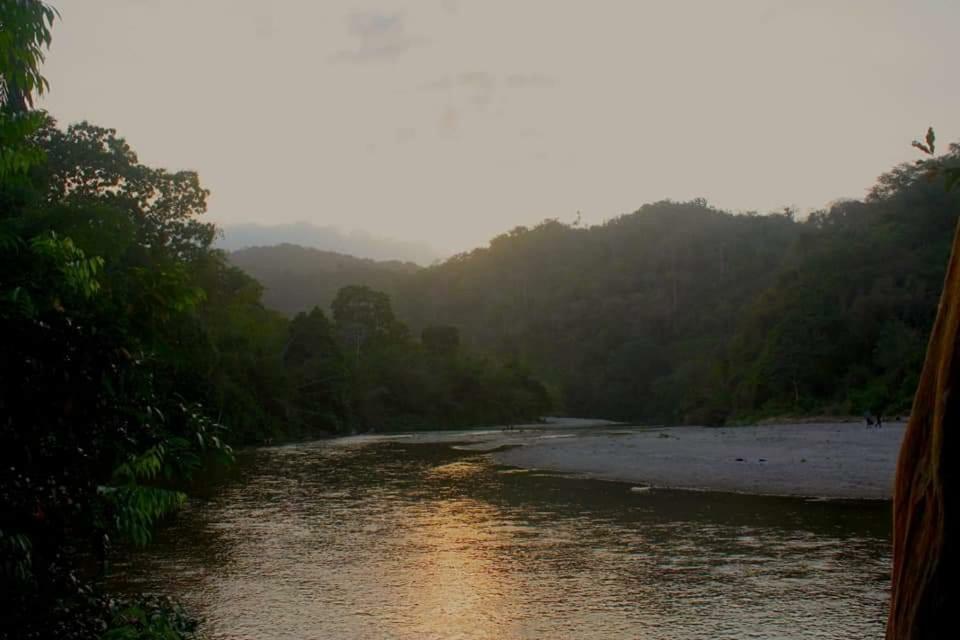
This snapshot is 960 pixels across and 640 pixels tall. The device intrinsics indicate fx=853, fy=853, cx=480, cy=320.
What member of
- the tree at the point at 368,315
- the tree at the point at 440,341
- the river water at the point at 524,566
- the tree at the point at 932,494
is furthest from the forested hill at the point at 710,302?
the tree at the point at 368,315

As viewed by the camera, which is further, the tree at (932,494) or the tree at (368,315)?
the tree at (368,315)

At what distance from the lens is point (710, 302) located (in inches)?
4700

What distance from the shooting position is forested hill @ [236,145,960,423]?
5844 centimetres

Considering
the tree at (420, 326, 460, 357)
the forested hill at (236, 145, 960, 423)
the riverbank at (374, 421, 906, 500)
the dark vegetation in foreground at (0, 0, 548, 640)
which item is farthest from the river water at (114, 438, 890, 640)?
the tree at (420, 326, 460, 357)

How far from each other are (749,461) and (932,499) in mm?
27380

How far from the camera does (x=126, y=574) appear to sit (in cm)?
1340

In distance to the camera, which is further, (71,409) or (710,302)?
(710,302)

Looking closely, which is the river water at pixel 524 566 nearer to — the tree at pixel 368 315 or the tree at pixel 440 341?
the tree at pixel 368 315

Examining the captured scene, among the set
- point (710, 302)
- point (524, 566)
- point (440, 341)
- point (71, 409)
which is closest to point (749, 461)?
point (524, 566)

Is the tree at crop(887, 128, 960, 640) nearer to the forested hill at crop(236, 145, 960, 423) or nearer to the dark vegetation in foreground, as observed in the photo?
the forested hill at crop(236, 145, 960, 423)

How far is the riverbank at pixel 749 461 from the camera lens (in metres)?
23.0

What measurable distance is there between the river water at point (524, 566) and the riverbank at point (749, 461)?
2.30 m

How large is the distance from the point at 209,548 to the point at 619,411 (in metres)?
97.4

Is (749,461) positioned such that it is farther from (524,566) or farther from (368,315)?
(368,315)
